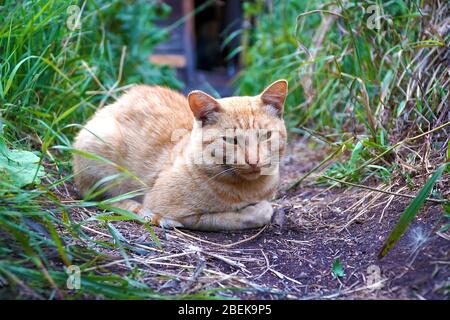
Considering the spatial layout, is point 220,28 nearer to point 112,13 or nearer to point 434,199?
point 112,13

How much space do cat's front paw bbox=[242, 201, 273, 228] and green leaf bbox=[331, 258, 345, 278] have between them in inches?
22.7

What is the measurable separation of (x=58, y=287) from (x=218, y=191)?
1.18 meters

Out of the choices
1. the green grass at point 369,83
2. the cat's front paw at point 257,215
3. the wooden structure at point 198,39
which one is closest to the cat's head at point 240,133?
the cat's front paw at point 257,215

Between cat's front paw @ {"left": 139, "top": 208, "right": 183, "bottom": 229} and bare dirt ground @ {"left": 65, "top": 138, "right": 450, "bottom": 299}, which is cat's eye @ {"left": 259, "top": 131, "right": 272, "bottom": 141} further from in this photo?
cat's front paw @ {"left": 139, "top": 208, "right": 183, "bottom": 229}

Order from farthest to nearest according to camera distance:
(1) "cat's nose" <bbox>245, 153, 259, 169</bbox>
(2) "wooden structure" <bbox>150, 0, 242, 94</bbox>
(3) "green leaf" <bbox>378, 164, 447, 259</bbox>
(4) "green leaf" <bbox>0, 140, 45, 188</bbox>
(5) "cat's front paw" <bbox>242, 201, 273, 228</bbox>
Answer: (2) "wooden structure" <bbox>150, 0, 242, 94</bbox> < (5) "cat's front paw" <bbox>242, 201, 273, 228</bbox> < (1) "cat's nose" <bbox>245, 153, 259, 169</bbox> < (4) "green leaf" <bbox>0, 140, 45, 188</bbox> < (3) "green leaf" <bbox>378, 164, 447, 259</bbox>

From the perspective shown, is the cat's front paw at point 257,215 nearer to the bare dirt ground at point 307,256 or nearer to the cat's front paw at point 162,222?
the bare dirt ground at point 307,256

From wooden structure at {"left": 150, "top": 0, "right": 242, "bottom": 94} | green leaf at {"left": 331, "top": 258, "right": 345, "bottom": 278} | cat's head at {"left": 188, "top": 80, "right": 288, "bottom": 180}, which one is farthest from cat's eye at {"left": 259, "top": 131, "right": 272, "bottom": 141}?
wooden structure at {"left": 150, "top": 0, "right": 242, "bottom": 94}

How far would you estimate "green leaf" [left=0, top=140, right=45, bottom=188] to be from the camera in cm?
229

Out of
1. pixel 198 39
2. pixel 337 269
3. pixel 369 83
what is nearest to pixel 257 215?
pixel 337 269

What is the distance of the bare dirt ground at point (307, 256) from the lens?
217cm

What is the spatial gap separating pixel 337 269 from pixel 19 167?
1.46 m

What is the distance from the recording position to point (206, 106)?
9.32ft

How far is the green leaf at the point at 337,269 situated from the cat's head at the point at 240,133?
59cm

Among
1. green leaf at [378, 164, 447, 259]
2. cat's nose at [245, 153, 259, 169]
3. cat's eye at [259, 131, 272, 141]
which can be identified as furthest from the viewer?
cat's eye at [259, 131, 272, 141]
